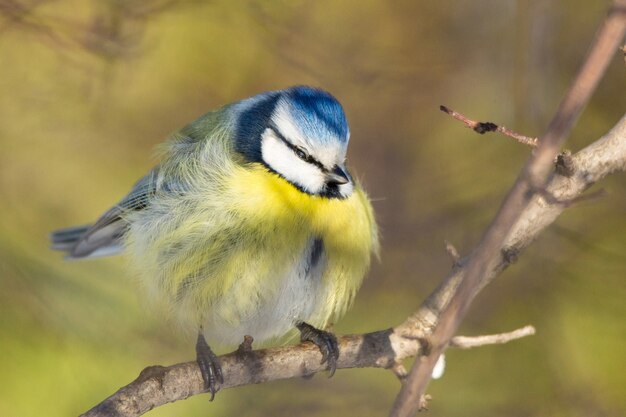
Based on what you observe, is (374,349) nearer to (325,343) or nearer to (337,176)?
(325,343)

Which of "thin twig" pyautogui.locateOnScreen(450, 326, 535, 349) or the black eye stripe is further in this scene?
the black eye stripe

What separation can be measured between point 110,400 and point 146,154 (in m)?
1.60

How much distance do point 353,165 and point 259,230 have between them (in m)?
0.94

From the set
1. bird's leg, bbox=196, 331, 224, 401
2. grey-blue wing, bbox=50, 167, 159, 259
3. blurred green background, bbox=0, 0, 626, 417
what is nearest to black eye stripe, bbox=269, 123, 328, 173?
grey-blue wing, bbox=50, 167, 159, 259

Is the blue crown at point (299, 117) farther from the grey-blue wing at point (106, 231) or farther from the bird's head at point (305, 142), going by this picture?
the grey-blue wing at point (106, 231)

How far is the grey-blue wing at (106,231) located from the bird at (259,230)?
0.06 m

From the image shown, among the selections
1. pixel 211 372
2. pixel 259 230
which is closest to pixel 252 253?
pixel 259 230

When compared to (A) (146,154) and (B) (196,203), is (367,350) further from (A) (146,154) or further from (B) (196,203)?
(A) (146,154)

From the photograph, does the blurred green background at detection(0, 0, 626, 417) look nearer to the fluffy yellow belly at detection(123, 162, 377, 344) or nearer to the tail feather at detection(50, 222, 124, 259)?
the tail feather at detection(50, 222, 124, 259)

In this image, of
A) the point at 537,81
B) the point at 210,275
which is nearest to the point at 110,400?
the point at 210,275

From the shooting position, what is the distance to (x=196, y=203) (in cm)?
210

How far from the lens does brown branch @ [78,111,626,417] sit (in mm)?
1461

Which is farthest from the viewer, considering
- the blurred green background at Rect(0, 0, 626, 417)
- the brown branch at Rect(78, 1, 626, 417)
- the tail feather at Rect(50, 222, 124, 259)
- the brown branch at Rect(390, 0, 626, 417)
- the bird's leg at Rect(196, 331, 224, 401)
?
the tail feather at Rect(50, 222, 124, 259)

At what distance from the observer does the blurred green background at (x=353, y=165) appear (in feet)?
7.85
